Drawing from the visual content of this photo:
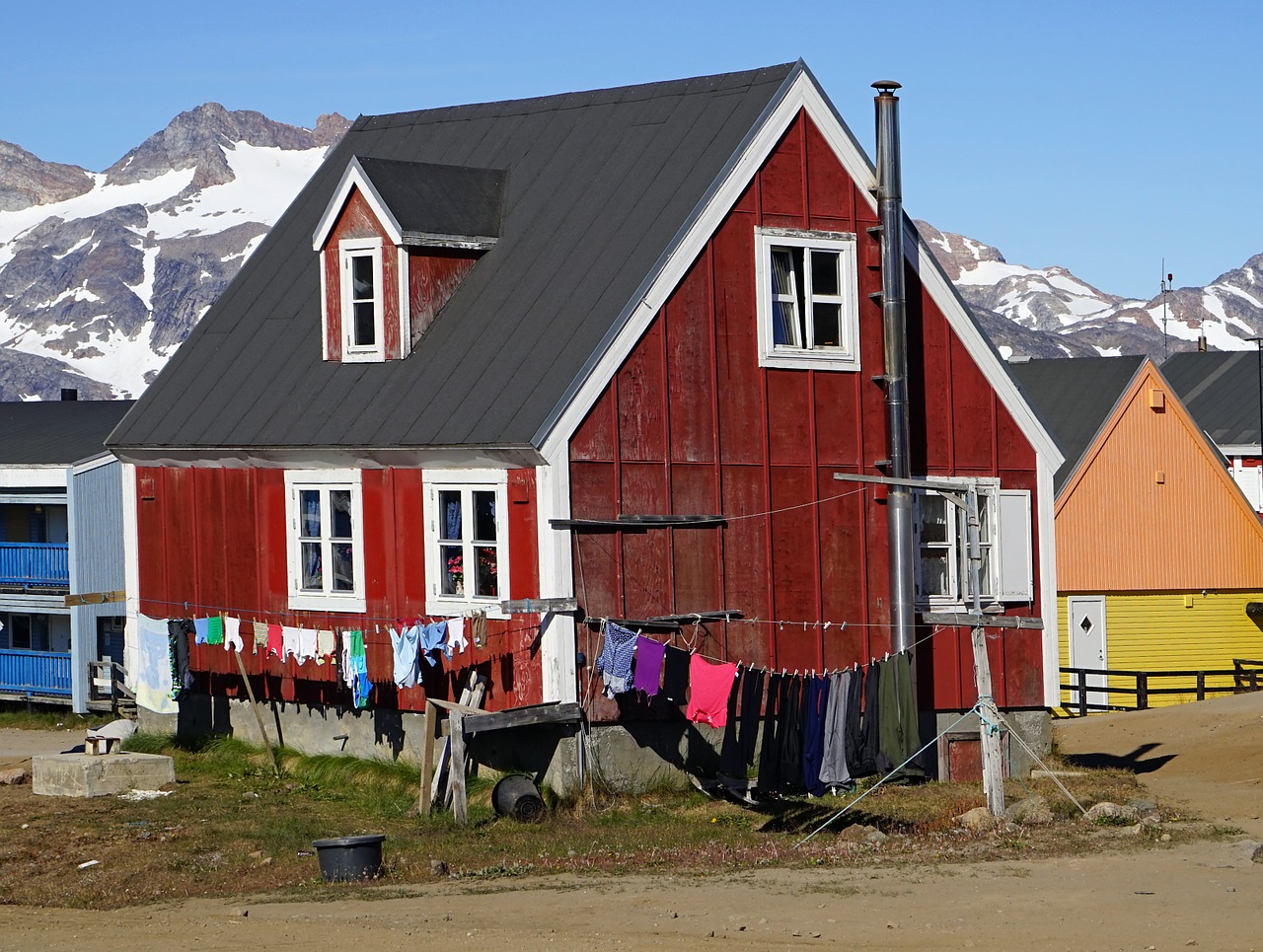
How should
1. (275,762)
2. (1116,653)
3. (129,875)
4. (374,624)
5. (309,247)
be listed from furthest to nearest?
(1116,653) → (309,247) → (275,762) → (374,624) → (129,875)

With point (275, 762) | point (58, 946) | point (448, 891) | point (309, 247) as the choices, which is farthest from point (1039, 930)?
point (309, 247)

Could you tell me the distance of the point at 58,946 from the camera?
15711 mm

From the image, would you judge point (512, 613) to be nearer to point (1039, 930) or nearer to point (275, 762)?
point (275, 762)

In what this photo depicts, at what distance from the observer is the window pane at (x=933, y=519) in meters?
26.4

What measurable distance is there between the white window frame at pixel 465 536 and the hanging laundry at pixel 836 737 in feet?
13.0

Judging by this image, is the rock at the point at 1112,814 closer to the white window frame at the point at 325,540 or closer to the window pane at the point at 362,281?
the white window frame at the point at 325,540

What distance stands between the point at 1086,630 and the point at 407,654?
71.7 feet

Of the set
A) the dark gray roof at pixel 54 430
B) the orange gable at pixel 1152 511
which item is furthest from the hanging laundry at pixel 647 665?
the orange gable at pixel 1152 511

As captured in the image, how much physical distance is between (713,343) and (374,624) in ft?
18.3

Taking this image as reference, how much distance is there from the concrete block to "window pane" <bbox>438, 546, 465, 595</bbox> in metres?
4.95

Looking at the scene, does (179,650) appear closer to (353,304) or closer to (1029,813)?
(353,304)

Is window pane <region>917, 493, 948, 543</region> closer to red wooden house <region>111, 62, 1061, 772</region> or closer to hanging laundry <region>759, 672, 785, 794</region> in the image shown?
red wooden house <region>111, 62, 1061, 772</region>

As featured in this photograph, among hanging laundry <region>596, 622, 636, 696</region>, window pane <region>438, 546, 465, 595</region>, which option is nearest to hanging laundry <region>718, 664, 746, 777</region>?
hanging laundry <region>596, 622, 636, 696</region>

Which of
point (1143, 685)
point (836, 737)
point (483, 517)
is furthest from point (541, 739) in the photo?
point (1143, 685)
